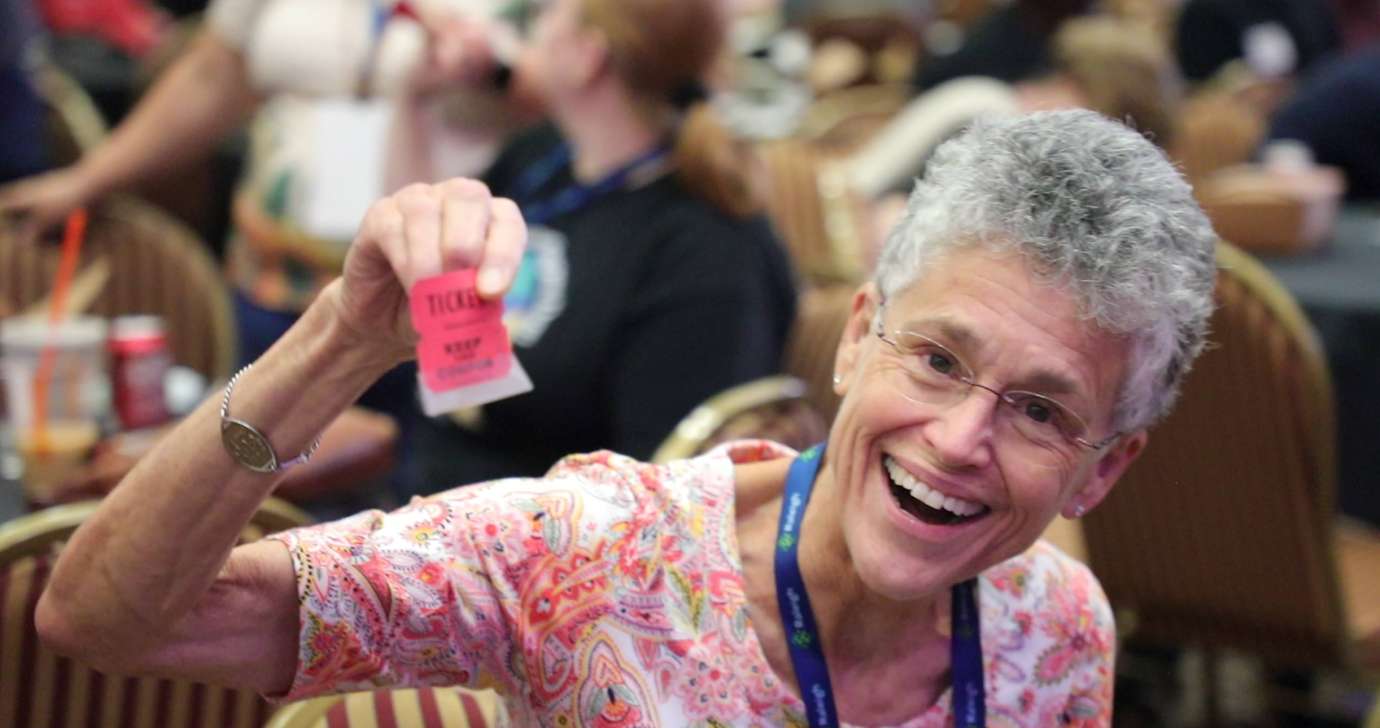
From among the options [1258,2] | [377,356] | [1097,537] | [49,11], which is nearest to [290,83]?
[1097,537]

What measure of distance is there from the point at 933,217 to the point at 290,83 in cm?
239

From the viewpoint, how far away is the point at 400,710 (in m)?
1.50

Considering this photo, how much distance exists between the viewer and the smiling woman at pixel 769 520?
1.25 m

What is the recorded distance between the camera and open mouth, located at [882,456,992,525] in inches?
54.3

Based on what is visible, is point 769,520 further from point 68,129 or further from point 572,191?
point 68,129

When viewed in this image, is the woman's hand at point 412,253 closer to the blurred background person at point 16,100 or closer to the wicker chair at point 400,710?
the wicker chair at point 400,710

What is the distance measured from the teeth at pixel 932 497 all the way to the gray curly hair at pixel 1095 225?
0.15 metres

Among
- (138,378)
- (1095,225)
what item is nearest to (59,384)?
(138,378)

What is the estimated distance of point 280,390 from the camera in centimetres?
125

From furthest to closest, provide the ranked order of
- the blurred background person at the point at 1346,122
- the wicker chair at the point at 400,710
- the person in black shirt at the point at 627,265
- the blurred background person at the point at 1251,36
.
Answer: the blurred background person at the point at 1251,36, the blurred background person at the point at 1346,122, the person in black shirt at the point at 627,265, the wicker chair at the point at 400,710

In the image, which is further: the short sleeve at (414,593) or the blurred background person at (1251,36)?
the blurred background person at (1251,36)

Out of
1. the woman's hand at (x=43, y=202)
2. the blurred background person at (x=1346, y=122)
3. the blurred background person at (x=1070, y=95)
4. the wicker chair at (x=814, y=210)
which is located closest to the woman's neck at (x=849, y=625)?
the blurred background person at (x=1070, y=95)

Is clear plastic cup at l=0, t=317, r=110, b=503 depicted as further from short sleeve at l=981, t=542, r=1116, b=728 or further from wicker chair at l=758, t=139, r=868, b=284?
wicker chair at l=758, t=139, r=868, b=284

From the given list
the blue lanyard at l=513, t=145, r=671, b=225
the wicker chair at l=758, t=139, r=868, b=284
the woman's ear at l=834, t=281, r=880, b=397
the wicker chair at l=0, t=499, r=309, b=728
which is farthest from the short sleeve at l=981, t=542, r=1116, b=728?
the wicker chair at l=758, t=139, r=868, b=284
